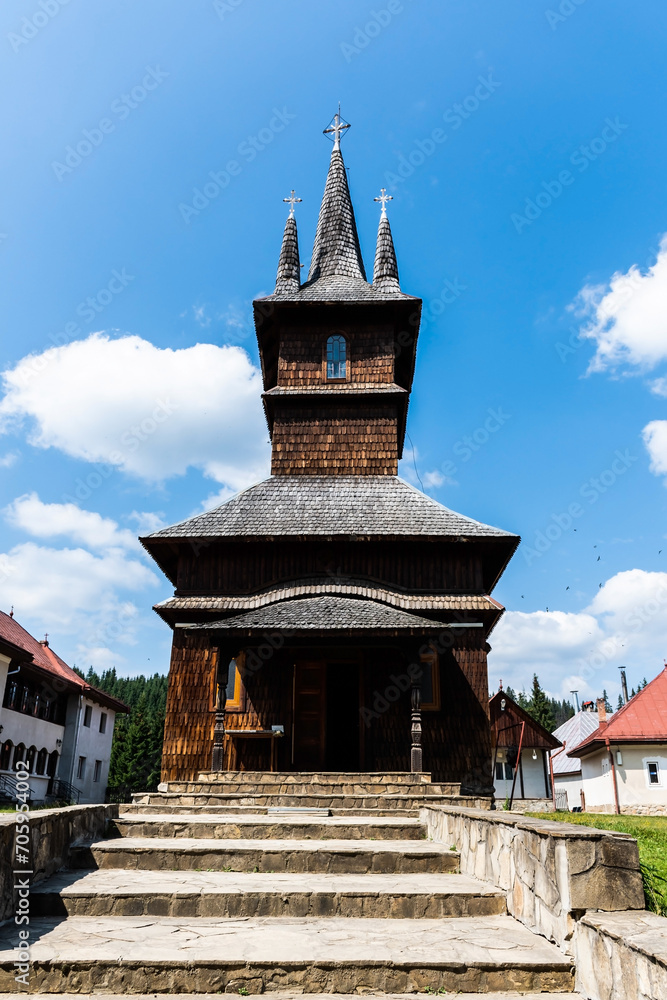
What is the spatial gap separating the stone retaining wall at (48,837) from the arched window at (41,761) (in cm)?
2300

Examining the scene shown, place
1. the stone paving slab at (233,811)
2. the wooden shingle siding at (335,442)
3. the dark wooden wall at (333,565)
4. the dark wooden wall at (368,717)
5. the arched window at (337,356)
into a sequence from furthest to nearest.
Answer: the arched window at (337,356)
the wooden shingle siding at (335,442)
the dark wooden wall at (333,565)
the dark wooden wall at (368,717)
the stone paving slab at (233,811)

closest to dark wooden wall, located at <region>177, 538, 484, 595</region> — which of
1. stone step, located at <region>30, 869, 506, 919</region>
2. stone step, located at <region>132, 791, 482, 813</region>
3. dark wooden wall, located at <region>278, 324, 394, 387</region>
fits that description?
dark wooden wall, located at <region>278, 324, 394, 387</region>

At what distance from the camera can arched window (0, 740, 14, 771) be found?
73.7 feet

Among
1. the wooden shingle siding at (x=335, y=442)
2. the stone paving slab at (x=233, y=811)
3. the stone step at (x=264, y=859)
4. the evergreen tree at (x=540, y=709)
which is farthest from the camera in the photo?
the evergreen tree at (x=540, y=709)

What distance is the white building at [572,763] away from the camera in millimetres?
37594

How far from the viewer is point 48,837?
15.0 ft

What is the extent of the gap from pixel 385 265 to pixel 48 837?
1792 cm

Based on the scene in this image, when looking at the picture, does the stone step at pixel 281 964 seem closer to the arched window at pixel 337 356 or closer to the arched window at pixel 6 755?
the arched window at pixel 337 356

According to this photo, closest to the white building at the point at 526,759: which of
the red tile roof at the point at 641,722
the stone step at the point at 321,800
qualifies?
the red tile roof at the point at 641,722

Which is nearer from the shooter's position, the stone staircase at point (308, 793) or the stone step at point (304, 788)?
the stone staircase at point (308, 793)

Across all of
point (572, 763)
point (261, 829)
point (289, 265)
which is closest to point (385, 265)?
point (289, 265)

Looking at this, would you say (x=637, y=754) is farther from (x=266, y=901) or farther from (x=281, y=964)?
(x=281, y=964)

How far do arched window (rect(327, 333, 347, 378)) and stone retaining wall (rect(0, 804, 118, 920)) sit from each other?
1358cm

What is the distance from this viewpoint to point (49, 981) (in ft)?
10.5
